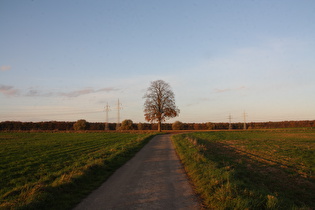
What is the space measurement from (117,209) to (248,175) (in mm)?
7628

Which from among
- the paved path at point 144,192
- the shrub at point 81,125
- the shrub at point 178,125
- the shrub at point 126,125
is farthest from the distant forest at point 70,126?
the paved path at point 144,192

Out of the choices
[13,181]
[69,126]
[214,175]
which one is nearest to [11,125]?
[69,126]

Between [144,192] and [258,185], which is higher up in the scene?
[144,192]

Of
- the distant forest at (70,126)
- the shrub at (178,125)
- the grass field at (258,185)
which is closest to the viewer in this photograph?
the grass field at (258,185)

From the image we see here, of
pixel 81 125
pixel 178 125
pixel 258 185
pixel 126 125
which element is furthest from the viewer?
pixel 178 125

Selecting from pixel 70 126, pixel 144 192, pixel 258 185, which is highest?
pixel 70 126

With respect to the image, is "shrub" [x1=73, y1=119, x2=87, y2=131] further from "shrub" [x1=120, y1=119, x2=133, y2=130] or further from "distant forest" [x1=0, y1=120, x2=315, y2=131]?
"shrub" [x1=120, y1=119, x2=133, y2=130]

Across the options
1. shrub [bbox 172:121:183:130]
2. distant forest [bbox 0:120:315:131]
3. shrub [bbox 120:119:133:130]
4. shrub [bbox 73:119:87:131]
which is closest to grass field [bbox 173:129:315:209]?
shrub [bbox 120:119:133:130]

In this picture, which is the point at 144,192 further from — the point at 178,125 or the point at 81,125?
the point at 178,125

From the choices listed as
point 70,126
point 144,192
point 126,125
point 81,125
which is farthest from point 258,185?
point 70,126

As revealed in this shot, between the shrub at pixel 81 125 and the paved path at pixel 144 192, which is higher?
the shrub at pixel 81 125

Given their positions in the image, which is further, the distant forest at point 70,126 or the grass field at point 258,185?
the distant forest at point 70,126

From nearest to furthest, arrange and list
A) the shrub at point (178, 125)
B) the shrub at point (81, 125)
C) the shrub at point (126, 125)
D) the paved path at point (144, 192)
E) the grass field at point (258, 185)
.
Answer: the grass field at point (258, 185), the paved path at point (144, 192), the shrub at point (126, 125), the shrub at point (81, 125), the shrub at point (178, 125)

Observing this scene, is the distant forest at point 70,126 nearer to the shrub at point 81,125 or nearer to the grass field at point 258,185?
the shrub at point 81,125
